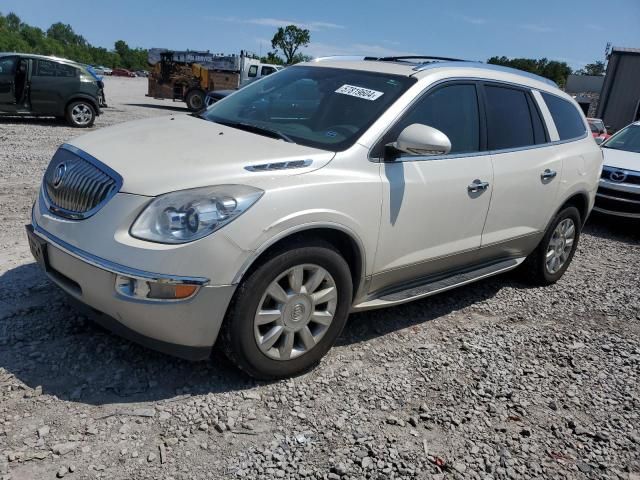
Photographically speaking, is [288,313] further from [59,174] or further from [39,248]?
[59,174]

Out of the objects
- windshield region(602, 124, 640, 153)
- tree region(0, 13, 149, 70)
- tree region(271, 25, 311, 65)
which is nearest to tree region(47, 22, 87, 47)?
tree region(0, 13, 149, 70)

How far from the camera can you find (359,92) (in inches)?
140

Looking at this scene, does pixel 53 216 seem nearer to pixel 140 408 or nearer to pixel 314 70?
pixel 140 408

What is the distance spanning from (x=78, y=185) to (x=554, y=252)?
410 centimetres

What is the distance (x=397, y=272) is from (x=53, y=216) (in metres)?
2.02

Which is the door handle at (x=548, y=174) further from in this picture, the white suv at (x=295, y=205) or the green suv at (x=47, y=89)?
the green suv at (x=47, y=89)

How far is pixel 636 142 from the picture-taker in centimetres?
871

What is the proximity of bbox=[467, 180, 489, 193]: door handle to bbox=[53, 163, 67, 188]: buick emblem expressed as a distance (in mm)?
2509

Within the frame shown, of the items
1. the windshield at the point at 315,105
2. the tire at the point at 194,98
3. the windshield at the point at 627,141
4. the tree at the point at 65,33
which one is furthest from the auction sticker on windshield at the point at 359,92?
the tree at the point at 65,33

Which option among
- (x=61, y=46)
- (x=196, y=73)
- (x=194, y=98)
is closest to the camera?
(x=196, y=73)

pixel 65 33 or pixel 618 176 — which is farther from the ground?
pixel 65 33

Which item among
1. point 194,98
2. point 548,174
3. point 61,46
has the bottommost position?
point 548,174

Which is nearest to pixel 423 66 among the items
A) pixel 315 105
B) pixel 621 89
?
pixel 315 105

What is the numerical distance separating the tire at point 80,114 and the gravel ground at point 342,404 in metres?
9.44
